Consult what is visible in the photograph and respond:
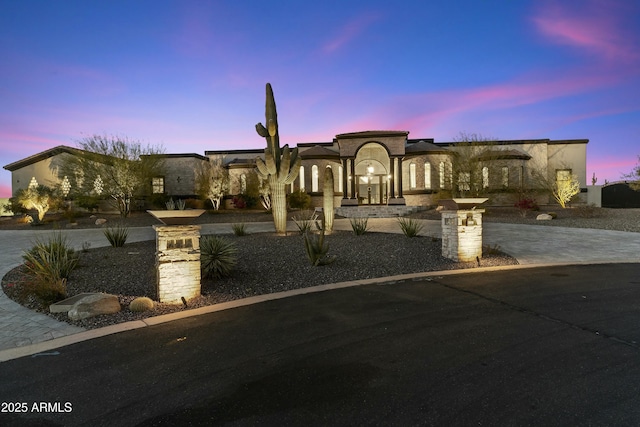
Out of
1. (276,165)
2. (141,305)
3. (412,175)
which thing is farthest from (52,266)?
(412,175)

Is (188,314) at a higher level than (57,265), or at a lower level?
lower

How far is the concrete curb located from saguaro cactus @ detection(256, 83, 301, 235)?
276 inches

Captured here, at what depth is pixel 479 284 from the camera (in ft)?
23.6

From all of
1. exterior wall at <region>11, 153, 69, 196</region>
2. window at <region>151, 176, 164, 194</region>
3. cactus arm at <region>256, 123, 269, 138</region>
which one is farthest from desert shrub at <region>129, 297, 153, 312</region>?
exterior wall at <region>11, 153, 69, 196</region>

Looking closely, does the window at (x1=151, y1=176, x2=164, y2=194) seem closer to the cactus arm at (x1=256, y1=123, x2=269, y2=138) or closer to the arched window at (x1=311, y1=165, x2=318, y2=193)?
the arched window at (x1=311, y1=165, x2=318, y2=193)

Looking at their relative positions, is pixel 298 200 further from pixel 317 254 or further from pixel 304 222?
pixel 317 254

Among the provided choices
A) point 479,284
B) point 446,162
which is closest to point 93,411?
point 479,284

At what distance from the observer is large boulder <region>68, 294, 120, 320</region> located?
5.31 metres

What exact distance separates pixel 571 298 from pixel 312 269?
207 inches

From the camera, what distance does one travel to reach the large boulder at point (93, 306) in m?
5.31

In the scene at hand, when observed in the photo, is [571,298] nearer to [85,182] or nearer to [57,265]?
[57,265]

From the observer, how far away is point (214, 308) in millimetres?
5840

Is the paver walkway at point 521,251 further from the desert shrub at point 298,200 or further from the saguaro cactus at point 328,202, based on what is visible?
the desert shrub at point 298,200

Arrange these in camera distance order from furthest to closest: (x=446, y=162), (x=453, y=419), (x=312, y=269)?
(x=446, y=162)
(x=312, y=269)
(x=453, y=419)
